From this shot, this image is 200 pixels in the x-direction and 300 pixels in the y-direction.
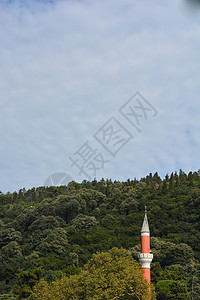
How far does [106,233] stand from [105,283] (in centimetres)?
3666

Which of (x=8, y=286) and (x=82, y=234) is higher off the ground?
(x=82, y=234)

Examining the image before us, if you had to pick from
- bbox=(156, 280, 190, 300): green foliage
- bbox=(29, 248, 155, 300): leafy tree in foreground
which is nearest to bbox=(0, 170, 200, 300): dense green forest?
bbox=(156, 280, 190, 300): green foliage

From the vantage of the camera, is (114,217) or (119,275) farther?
(114,217)

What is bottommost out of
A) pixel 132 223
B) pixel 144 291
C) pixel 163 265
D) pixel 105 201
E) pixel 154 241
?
pixel 144 291

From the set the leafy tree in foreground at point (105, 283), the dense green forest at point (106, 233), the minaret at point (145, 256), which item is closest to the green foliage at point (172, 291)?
the dense green forest at point (106, 233)

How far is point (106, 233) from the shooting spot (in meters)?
59.6

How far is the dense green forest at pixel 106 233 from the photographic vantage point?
4291cm

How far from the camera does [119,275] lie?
23688 millimetres

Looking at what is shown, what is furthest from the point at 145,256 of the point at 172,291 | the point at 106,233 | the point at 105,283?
the point at 106,233

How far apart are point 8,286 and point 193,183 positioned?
37358 mm

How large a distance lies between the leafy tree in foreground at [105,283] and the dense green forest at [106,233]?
1415 cm

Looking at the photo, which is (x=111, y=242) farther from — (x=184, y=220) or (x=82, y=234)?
(x=184, y=220)

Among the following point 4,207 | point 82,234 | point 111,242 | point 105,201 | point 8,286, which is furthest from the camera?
point 4,207

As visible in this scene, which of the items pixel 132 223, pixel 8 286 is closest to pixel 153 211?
pixel 132 223
